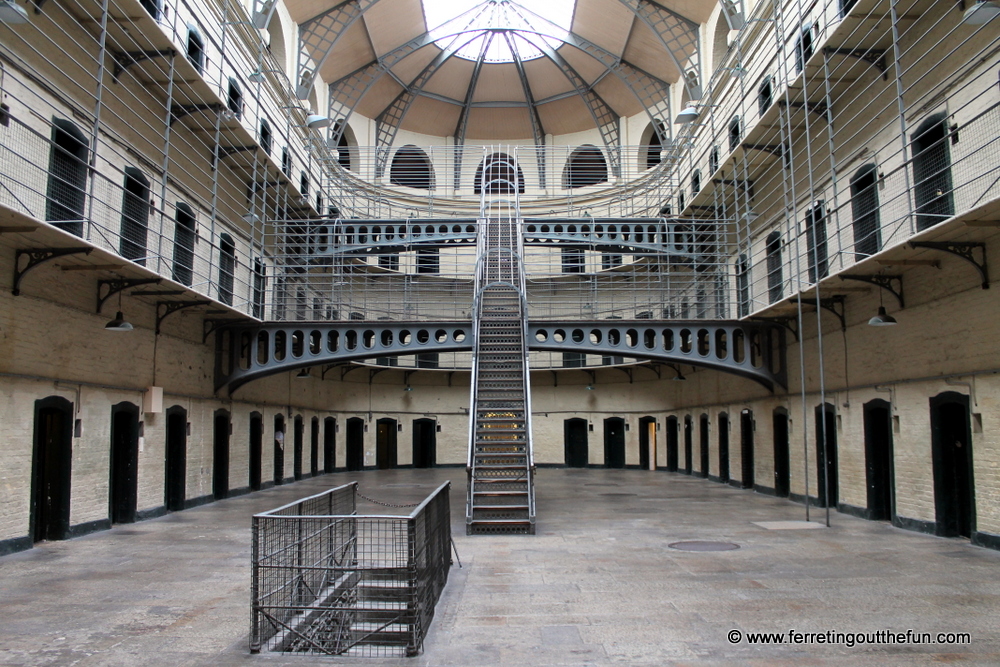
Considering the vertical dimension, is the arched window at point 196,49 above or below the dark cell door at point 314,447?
above

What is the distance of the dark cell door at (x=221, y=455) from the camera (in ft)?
46.1

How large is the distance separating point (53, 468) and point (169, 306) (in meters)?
3.27

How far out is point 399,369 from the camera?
23062 mm

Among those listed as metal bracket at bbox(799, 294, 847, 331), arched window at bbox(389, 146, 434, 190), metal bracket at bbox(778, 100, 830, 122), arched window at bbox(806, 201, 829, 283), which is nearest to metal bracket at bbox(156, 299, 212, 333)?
metal bracket at bbox(799, 294, 847, 331)

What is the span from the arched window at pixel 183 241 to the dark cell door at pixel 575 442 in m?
14.8

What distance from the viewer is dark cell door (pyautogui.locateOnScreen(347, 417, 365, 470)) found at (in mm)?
22906

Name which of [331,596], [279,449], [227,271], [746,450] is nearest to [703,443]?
[746,450]

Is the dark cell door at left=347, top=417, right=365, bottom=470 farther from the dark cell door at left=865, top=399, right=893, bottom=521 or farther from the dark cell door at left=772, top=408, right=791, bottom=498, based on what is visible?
the dark cell door at left=865, top=399, right=893, bottom=521

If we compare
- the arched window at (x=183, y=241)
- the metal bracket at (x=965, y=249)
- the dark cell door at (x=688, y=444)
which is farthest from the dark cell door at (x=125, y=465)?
the dark cell door at (x=688, y=444)

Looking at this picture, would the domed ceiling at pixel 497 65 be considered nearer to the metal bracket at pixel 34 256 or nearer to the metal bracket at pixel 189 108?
the metal bracket at pixel 189 108

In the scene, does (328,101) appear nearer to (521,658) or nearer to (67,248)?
(67,248)

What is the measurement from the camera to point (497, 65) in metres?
26.3

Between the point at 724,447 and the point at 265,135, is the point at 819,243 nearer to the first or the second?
the point at 724,447

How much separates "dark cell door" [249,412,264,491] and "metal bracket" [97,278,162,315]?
6.16 meters
